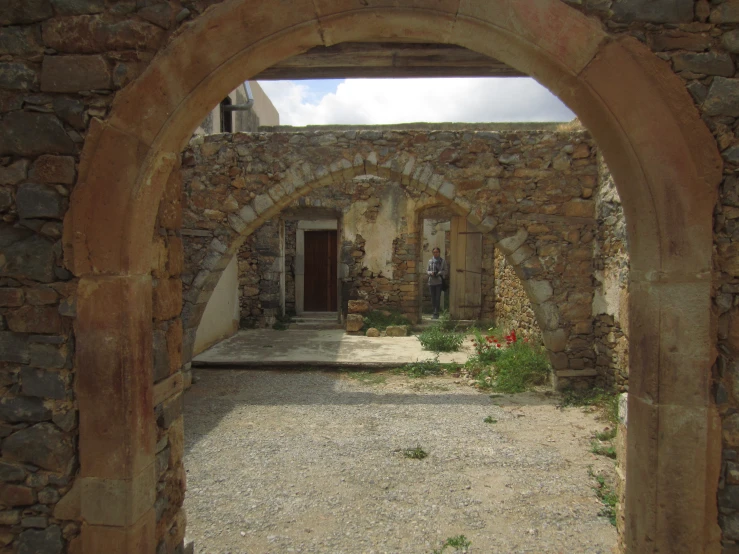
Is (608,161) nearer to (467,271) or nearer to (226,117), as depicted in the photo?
(226,117)

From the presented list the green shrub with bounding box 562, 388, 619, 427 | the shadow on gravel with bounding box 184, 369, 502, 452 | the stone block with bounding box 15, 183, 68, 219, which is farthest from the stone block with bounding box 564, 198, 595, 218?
the stone block with bounding box 15, 183, 68, 219

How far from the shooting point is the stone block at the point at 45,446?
185cm

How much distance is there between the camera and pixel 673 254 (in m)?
1.71

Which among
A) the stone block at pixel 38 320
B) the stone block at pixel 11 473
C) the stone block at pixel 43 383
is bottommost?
the stone block at pixel 11 473

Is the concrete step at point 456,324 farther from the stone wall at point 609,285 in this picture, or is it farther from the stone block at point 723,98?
the stone block at point 723,98

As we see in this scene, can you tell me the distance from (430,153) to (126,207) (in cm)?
458


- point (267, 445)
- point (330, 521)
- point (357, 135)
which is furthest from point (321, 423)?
point (357, 135)

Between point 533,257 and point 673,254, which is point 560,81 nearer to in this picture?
point 673,254

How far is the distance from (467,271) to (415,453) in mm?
7185

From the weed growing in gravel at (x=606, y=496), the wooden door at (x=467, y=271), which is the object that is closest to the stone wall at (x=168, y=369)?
the weed growing in gravel at (x=606, y=496)

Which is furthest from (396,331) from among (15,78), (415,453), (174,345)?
(15,78)

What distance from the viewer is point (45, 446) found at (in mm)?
1849

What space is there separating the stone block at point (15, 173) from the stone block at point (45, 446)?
3.07 feet

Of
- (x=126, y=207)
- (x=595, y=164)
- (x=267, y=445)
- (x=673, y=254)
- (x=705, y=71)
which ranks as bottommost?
(x=267, y=445)
